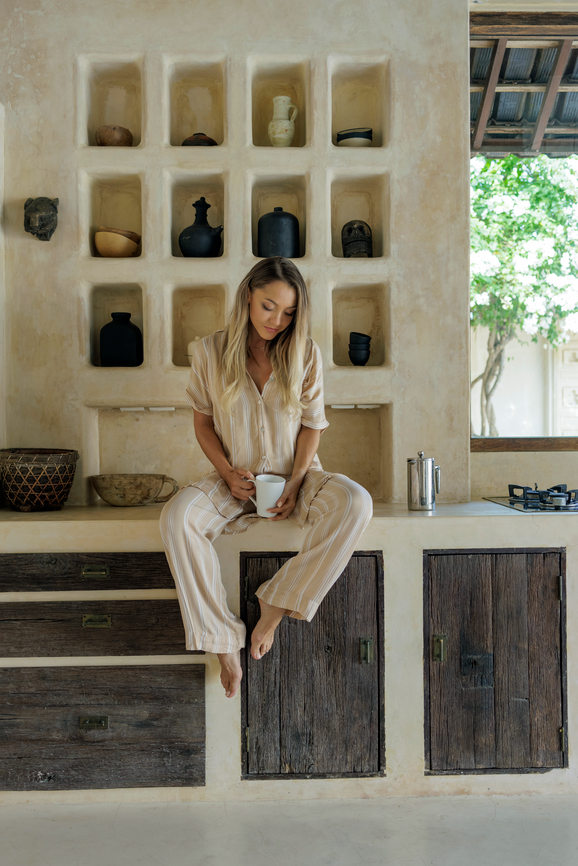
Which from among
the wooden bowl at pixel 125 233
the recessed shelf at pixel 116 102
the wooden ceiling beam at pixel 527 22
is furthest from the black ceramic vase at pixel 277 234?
the wooden ceiling beam at pixel 527 22

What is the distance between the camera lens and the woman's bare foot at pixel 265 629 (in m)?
2.04

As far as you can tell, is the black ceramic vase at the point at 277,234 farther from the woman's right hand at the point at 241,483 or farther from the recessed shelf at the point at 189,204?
the woman's right hand at the point at 241,483

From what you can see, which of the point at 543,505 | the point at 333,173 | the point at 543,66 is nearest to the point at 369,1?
the point at 333,173

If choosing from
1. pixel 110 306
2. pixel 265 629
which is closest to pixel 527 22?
pixel 110 306

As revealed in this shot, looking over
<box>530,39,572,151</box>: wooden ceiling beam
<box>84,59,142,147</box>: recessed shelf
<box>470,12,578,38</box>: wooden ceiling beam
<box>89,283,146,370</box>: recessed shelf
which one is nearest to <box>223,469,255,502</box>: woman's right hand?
<box>89,283,146,370</box>: recessed shelf

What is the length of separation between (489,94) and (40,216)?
2147 millimetres

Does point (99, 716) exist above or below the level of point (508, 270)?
below

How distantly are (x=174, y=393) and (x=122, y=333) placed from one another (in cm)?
36

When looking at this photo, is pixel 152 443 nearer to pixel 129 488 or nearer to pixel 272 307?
pixel 129 488

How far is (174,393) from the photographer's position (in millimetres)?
2752

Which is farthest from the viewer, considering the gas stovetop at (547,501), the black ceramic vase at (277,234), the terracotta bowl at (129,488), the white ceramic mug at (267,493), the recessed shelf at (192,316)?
the recessed shelf at (192,316)

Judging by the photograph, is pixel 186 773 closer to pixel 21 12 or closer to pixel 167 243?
pixel 167 243

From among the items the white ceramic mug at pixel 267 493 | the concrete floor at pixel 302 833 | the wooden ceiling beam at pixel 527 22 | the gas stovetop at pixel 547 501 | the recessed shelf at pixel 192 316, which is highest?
the wooden ceiling beam at pixel 527 22

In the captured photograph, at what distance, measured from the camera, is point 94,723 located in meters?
2.12
